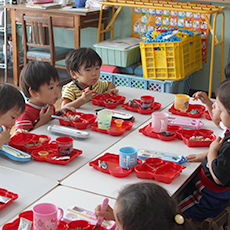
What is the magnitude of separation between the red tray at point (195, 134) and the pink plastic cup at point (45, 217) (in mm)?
856

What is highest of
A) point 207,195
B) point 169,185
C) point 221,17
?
point 221,17

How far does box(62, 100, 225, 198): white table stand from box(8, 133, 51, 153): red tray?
0.93 ft

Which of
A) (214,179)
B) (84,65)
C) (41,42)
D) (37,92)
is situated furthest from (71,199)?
(41,42)

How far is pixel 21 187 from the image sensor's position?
4.21 ft

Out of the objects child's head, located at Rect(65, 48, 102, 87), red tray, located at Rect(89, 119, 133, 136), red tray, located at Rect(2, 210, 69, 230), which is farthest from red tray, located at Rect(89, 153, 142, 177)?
child's head, located at Rect(65, 48, 102, 87)

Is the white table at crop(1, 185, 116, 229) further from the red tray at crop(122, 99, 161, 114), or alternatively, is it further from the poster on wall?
the poster on wall

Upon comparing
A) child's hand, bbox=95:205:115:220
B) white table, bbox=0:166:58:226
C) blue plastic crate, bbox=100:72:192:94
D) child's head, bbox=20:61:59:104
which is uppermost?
child's head, bbox=20:61:59:104

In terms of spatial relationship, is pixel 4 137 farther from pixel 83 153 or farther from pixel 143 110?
pixel 143 110

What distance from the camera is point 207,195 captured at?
1.53m

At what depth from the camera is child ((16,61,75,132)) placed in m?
1.95

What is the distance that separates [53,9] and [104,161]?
324cm

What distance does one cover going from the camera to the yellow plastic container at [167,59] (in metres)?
3.44

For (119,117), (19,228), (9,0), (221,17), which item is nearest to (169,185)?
(19,228)

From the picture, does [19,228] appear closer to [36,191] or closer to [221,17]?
[36,191]
